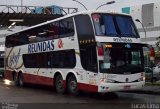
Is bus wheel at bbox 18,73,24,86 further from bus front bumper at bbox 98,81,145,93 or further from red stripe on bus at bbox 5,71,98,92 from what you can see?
bus front bumper at bbox 98,81,145,93

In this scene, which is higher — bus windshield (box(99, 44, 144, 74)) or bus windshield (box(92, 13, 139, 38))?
bus windshield (box(92, 13, 139, 38))

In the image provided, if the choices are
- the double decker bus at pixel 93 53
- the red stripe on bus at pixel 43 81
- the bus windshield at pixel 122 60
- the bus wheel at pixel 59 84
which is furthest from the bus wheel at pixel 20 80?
the bus windshield at pixel 122 60

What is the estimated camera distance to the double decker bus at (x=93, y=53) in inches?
726

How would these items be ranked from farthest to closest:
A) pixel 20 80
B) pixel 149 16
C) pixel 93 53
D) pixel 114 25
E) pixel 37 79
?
pixel 149 16
pixel 20 80
pixel 37 79
pixel 114 25
pixel 93 53

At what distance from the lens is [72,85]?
818 inches

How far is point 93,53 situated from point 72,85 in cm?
275

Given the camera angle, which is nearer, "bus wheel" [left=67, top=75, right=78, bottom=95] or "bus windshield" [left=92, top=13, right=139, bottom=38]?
"bus windshield" [left=92, top=13, right=139, bottom=38]

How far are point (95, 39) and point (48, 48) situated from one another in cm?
545

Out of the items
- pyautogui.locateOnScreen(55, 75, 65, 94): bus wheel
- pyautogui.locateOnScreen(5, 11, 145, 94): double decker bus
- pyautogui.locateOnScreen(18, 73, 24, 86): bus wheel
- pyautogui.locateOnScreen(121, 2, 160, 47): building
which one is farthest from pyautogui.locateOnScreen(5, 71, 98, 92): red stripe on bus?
pyautogui.locateOnScreen(121, 2, 160, 47): building

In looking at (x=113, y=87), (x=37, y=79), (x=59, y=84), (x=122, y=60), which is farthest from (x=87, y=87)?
(x=37, y=79)

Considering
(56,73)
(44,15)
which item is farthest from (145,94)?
(44,15)

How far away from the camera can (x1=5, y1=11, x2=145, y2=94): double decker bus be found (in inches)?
Answer: 726

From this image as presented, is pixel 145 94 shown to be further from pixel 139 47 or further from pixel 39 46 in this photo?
pixel 39 46

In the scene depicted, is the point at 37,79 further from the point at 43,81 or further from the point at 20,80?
the point at 20,80
